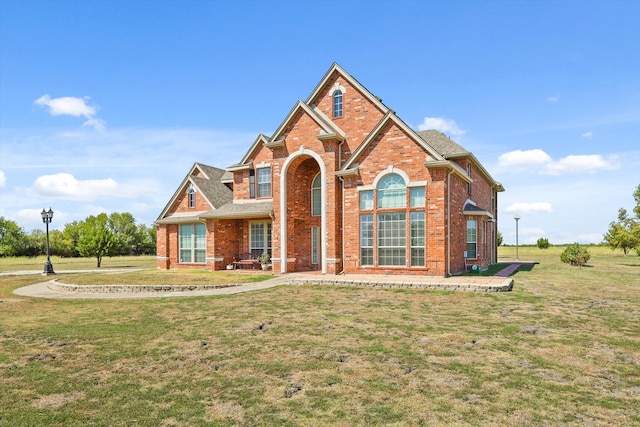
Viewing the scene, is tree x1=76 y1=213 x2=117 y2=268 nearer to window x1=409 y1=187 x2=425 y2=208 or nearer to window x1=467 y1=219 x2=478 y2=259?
window x1=409 y1=187 x2=425 y2=208

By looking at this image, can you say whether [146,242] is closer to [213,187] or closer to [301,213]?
[213,187]

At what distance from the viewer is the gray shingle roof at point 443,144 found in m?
22.3

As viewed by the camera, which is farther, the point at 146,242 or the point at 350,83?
the point at 146,242

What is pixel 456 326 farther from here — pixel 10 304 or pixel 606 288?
pixel 10 304

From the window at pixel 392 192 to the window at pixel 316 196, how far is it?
545 cm

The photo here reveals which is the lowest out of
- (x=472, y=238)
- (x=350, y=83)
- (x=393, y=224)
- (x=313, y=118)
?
(x=472, y=238)

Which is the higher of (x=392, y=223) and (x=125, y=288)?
(x=392, y=223)

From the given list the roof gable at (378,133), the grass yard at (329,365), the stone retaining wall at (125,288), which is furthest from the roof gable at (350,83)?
the grass yard at (329,365)

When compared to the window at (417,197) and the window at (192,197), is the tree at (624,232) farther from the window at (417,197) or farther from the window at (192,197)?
the window at (192,197)

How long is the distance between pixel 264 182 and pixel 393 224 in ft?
32.6

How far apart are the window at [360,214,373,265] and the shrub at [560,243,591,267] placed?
65.3 ft

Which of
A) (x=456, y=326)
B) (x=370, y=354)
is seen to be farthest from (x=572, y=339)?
(x=370, y=354)

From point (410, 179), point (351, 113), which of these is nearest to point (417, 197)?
point (410, 179)

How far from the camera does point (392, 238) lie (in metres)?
19.6
